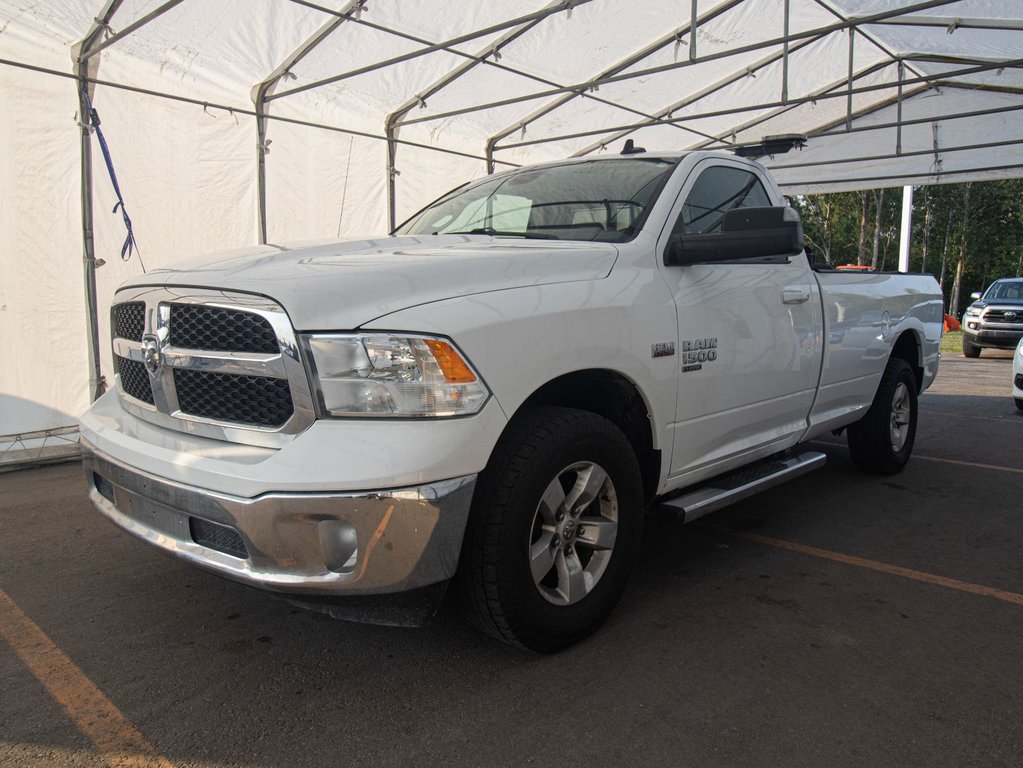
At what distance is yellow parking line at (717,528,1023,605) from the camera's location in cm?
336

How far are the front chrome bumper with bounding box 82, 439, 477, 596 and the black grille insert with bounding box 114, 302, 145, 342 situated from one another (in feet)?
2.38

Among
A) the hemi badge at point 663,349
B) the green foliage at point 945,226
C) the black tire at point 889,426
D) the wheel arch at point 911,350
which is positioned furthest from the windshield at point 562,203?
the green foliage at point 945,226

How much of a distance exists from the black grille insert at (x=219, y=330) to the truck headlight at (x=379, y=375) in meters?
0.17

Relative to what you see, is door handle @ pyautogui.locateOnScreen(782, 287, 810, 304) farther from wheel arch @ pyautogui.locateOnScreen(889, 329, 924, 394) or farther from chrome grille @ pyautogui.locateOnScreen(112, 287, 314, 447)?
chrome grille @ pyautogui.locateOnScreen(112, 287, 314, 447)

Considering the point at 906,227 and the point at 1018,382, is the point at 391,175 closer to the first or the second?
the point at 1018,382

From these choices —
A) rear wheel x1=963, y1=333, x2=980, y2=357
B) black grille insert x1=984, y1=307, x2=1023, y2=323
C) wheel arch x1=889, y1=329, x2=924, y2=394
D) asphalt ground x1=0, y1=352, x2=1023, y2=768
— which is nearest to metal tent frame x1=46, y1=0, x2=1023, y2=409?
wheel arch x1=889, y1=329, x2=924, y2=394

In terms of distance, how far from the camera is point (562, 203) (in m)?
3.58

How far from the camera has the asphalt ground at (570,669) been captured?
2.23 m

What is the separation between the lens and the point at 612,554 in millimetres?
2867

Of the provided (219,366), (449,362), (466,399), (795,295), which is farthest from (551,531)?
(795,295)

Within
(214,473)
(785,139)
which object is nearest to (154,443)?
(214,473)

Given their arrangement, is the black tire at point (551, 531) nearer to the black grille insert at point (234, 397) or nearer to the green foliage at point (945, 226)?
the black grille insert at point (234, 397)

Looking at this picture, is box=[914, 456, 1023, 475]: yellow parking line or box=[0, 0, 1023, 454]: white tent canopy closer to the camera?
box=[914, 456, 1023, 475]: yellow parking line

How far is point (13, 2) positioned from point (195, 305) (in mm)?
4951
